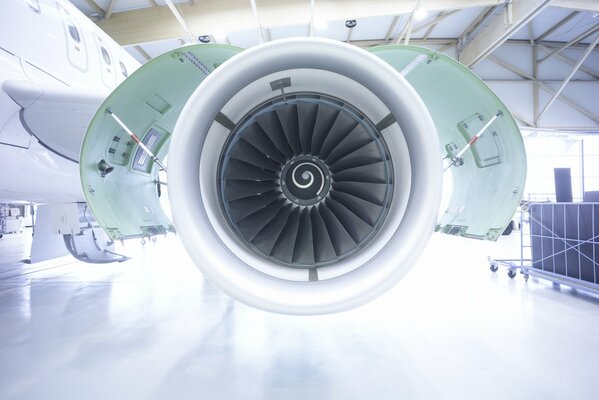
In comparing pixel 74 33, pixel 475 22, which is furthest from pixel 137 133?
pixel 475 22

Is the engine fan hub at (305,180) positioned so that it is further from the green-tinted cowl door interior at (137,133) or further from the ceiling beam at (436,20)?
the ceiling beam at (436,20)

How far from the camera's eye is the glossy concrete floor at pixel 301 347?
1.54 meters

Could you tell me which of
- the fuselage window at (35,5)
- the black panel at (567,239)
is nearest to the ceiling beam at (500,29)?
the black panel at (567,239)

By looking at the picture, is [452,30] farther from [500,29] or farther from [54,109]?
[54,109]

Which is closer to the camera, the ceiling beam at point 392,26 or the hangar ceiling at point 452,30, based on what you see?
the hangar ceiling at point 452,30

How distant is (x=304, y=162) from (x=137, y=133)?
100 cm

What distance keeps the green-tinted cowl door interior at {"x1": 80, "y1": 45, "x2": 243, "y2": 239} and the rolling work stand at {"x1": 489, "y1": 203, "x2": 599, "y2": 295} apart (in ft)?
12.6

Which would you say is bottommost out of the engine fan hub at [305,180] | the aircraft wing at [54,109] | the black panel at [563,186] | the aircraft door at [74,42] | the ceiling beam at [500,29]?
the engine fan hub at [305,180]

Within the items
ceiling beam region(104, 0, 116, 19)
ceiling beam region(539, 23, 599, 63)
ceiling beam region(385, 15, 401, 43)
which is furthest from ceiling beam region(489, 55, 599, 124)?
ceiling beam region(104, 0, 116, 19)

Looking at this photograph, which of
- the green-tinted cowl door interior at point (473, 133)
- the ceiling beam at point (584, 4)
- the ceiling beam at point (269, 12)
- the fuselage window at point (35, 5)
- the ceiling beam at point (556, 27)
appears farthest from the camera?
the ceiling beam at point (556, 27)

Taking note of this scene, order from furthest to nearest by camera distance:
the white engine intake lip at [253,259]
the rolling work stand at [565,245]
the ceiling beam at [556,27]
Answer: the ceiling beam at [556,27]
the rolling work stand at [565,245]
the white engine intake lip at [253,259]

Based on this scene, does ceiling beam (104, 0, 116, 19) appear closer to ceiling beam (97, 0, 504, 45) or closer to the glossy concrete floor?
ceiling beam (97, 0, 504, 45)

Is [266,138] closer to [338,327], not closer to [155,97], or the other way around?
[155,97]

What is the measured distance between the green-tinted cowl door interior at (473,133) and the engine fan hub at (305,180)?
0.66 metres
